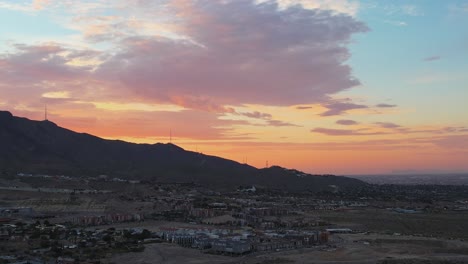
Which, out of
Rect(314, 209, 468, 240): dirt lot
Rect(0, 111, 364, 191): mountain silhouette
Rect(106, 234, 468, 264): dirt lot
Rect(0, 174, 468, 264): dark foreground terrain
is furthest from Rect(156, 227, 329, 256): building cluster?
Rect(0, 111, 364, 191): mountain silhouette

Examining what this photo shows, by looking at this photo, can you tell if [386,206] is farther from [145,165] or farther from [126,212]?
[145,165]

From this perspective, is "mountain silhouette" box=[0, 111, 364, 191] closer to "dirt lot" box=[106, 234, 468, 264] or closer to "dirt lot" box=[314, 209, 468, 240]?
"dirt lot" box=[314, 209, 468, 240]

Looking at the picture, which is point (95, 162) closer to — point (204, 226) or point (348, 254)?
point (204, 226)

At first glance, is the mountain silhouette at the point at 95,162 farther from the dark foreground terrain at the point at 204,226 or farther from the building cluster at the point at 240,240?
the building cluster at the point at 240,240

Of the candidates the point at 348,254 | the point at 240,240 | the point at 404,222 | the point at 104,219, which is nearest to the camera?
the point at 348,254

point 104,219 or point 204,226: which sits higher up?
point 104,219

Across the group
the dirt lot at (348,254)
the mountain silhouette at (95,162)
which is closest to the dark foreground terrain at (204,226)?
the dirt lot at (348,254)

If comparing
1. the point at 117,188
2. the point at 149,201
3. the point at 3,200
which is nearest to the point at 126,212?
the point at 149,201

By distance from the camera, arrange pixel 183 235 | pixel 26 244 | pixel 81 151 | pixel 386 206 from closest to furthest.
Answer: pixel 26 244 → pixel 183 235 → pixel 386 206 → pixel 81 151

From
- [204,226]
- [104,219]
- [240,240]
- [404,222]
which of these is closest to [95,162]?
[104,219]
